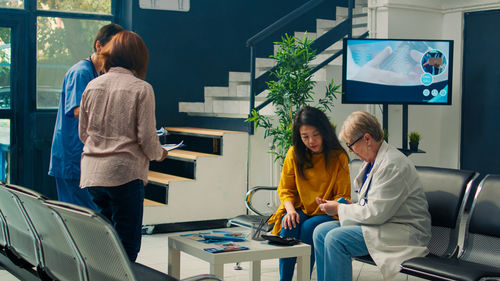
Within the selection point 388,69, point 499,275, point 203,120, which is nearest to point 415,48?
point 388,69

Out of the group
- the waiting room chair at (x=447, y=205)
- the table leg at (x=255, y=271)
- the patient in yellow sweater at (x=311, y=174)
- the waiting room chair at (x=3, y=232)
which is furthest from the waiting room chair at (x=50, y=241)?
the waiting room chair at (x=447, y=205)

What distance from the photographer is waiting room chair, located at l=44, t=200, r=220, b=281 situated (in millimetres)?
2232

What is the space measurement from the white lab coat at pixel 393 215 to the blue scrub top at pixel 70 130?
1545 millimetres

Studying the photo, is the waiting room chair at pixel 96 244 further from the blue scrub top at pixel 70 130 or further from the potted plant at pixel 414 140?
the potted plant at pixel 414 140

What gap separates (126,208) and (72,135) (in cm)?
80

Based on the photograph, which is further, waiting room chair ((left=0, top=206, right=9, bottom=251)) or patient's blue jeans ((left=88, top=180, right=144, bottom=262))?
waiting room chair ((left=0, top=206, right=9, bottom=251))

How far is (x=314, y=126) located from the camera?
394cm

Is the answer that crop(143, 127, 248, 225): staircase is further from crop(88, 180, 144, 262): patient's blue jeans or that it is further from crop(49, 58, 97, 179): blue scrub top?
crop(88, 180, 144, 262): patient's blue jeans

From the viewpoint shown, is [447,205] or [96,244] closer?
[96,244]

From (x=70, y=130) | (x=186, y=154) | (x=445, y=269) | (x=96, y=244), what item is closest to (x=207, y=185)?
(x=186, y=154)

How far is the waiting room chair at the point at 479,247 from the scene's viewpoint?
3146 mm

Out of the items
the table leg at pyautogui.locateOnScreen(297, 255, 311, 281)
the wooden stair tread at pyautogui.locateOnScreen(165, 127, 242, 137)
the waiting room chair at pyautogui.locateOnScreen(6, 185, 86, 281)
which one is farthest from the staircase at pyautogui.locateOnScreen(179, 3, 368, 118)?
the waiting room chair at pyautogui.locateOnScreen(6, 185, 86, 281)

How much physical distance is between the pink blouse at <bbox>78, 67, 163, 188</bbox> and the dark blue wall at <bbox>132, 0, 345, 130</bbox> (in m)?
3.96

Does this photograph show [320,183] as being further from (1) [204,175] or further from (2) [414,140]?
(2) [414,140]
